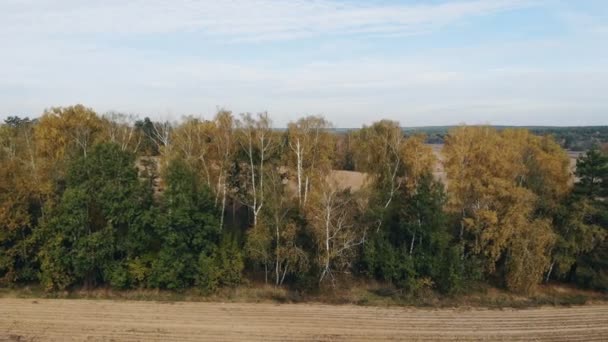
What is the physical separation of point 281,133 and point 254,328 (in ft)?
48.7

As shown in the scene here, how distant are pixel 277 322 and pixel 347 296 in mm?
6666

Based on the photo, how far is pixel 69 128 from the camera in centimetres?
4084

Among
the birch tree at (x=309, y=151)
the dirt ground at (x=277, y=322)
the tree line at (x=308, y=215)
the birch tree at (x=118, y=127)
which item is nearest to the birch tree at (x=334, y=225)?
the tree line at (x=308, y=215)

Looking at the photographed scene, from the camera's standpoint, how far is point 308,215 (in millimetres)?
33031

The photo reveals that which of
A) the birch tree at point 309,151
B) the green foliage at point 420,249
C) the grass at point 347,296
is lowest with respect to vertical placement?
the grass at point 347,296

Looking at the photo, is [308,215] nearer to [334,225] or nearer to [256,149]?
[334,225]

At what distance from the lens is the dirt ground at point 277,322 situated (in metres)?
26.3

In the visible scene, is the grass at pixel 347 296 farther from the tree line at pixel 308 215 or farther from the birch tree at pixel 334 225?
the birch tree at pixel 334 225

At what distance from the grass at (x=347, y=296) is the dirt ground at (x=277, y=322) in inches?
35.5

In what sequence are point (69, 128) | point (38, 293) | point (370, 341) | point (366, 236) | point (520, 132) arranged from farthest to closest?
point (69, 128), point (520, 132), point (366, 236), point (38, 293), point (370, 341)

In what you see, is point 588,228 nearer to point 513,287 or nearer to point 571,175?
point 571,175

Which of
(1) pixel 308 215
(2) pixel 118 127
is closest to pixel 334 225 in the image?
(1) pixel 308 215

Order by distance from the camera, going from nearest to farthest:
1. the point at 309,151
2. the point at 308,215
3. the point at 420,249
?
1. the point at 308,215
2. the point at 420,249
3. the point at 309,151

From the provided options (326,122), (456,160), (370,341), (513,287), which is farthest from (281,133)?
(513,287)
